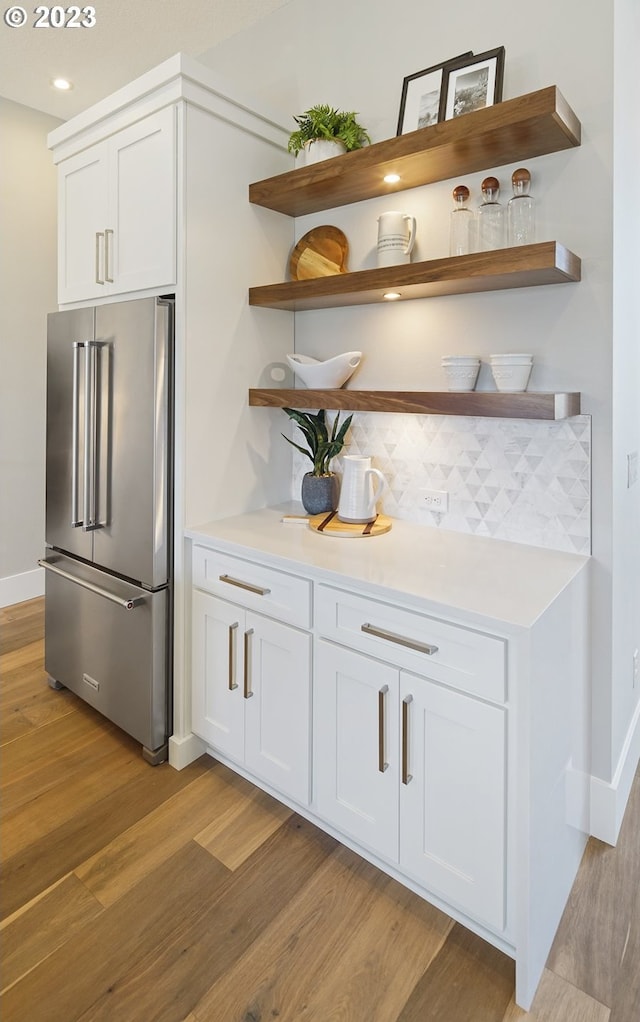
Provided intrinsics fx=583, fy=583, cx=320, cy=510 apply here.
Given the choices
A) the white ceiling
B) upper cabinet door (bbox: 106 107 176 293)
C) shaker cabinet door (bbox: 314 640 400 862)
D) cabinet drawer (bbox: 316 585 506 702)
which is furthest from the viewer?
the white ceiling

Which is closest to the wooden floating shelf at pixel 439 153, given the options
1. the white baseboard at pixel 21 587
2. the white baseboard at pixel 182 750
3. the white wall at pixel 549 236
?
the white wall at pixel 549 236

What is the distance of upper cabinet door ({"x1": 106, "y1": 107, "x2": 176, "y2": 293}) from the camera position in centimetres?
198

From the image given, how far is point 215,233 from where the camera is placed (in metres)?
2.08

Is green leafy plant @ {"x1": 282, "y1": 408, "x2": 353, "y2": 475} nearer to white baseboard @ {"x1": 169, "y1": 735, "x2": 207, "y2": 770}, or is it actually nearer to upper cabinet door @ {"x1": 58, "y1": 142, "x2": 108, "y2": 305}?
upper cabinet door @ {"x1": 58, "y1": 142, "x2": 108, "y2": 305}

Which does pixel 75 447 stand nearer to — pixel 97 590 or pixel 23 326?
pixel 97 590

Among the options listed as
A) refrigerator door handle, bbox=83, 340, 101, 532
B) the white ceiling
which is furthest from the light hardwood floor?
the white ceiling

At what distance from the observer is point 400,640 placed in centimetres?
146

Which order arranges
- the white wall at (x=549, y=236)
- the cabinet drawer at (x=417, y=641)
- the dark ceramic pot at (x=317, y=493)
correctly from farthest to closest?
the dark ceramic pot at (x=317, y=493)
the white wall at (x=549, y=236)
the cabinet drawer at (x=417, y=641)

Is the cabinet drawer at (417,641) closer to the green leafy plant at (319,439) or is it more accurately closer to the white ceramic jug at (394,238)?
the green leafy plant at (319,439)

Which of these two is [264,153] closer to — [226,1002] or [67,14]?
[67,14]

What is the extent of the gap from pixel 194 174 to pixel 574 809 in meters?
2.32

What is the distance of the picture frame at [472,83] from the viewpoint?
1.75m

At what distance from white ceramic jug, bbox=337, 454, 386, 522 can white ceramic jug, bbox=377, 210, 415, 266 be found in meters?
0.68

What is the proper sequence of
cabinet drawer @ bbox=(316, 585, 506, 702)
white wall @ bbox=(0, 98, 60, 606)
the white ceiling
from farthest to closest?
white wall @ bbox=(0, 98, 60, 606), the white ceiling, cabinet drawer @ bbox=(316, 585, 506, 702)
